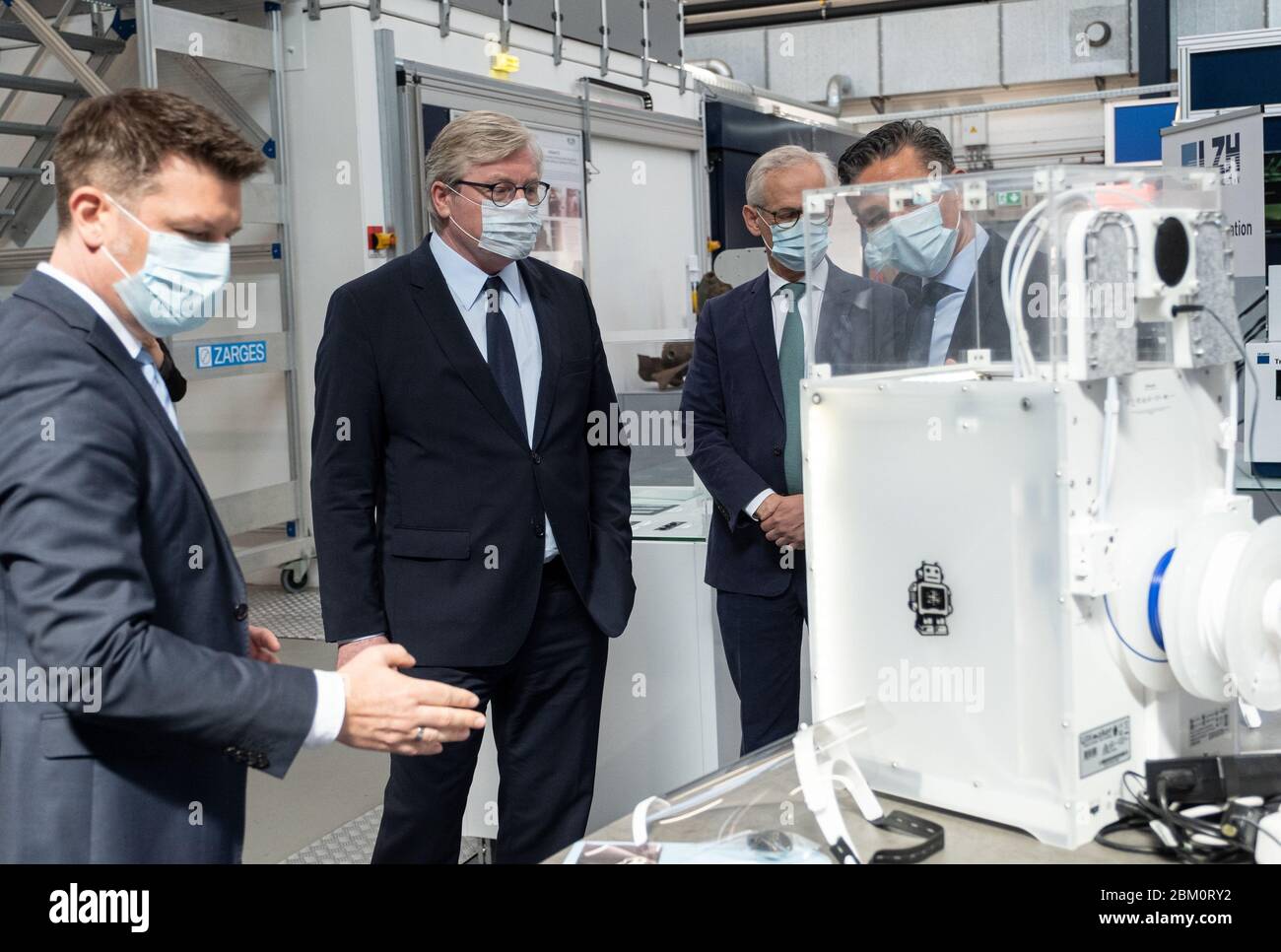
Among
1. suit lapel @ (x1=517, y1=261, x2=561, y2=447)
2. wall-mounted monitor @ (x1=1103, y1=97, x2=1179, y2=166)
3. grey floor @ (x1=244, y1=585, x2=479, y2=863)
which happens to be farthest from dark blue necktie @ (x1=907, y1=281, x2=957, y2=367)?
wall-mounted monitor @ (x1=1103, y1=97, x2=1179, y2=166)

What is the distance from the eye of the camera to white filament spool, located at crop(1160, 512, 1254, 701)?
127cm

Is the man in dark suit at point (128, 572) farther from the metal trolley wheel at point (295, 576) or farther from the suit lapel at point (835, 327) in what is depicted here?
the metal trolley wheel at point (295, 576)

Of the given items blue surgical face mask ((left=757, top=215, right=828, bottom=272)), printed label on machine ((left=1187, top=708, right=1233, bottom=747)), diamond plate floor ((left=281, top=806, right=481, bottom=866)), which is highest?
blue surgical face mask ((left=757, top=215, right=828, bottom=272))

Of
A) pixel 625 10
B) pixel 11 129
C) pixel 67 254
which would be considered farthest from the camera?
pixel 625 10

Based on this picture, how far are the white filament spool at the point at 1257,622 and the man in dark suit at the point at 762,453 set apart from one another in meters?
1.00

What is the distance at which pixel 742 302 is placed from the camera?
2.43 m

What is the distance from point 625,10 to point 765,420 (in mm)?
4747

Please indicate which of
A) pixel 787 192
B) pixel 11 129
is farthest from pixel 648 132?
pixel 787 192

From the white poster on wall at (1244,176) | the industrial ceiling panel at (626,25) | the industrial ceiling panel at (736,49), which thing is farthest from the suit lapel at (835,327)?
the industrial ceiling panel at (736,49)

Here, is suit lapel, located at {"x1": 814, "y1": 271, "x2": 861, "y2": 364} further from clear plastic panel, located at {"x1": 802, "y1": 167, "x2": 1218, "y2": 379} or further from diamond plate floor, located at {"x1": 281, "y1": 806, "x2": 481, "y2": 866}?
diamond plate floor, located at {"x1": 281, "y1": 806, "x2": 481, "y2": 866}

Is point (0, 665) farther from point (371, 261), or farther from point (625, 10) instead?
point (625, 10)

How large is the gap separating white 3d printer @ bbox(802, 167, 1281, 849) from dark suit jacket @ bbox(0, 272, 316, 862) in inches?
25.1

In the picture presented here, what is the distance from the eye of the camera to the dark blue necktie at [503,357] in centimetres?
215

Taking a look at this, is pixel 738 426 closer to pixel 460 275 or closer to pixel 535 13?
pixel 460 275
